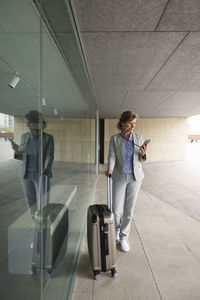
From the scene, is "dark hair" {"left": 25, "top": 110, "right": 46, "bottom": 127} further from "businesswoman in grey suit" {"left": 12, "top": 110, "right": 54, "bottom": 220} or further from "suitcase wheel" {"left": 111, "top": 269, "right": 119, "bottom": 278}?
"suitcase wheel" {"left": 111, "top": 269, "right": 119, "bottom": 278}

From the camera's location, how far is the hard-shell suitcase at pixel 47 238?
1.03 metres

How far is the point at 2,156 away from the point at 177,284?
2.27 meters

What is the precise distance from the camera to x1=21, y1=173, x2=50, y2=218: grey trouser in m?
0.88

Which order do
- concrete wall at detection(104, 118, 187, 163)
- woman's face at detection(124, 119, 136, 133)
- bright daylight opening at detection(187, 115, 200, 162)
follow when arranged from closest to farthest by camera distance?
woman's face at detection(124, 119, 136, 133)
concrete wall at detection(104, 118, 187, 163)
bright daylight opening at detection(187, 115, 200, 162)

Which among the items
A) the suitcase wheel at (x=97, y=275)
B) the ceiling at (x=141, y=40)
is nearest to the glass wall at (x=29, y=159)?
the suitcase wheel at (x=97, y=275)

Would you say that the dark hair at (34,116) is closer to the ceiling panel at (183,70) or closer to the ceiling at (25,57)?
the ceiling at (25,57)

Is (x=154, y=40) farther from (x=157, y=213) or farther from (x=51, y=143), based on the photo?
(x=157, y=213)

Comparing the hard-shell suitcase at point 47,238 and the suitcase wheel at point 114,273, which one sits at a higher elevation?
the hard-shell suitcase at point 47,238

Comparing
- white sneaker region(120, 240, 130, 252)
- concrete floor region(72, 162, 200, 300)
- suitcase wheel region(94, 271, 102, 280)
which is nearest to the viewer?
concrete floor region(72, 162, 200, 300)

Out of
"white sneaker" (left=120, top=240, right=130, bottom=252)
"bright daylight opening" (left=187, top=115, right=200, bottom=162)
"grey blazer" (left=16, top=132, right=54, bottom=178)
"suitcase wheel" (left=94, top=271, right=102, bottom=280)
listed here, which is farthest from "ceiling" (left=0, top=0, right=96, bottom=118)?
"bright daylight opening" (left=187, top=115, right=200, bottom=162)

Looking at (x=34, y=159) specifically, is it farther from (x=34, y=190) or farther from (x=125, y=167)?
(x=125, y=167)

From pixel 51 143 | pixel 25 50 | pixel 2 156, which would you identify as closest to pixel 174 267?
pixel 51 143

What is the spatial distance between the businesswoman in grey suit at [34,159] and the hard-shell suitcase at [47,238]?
0.38 feet

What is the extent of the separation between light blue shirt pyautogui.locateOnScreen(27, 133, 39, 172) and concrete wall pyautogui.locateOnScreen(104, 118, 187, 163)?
12182mm
